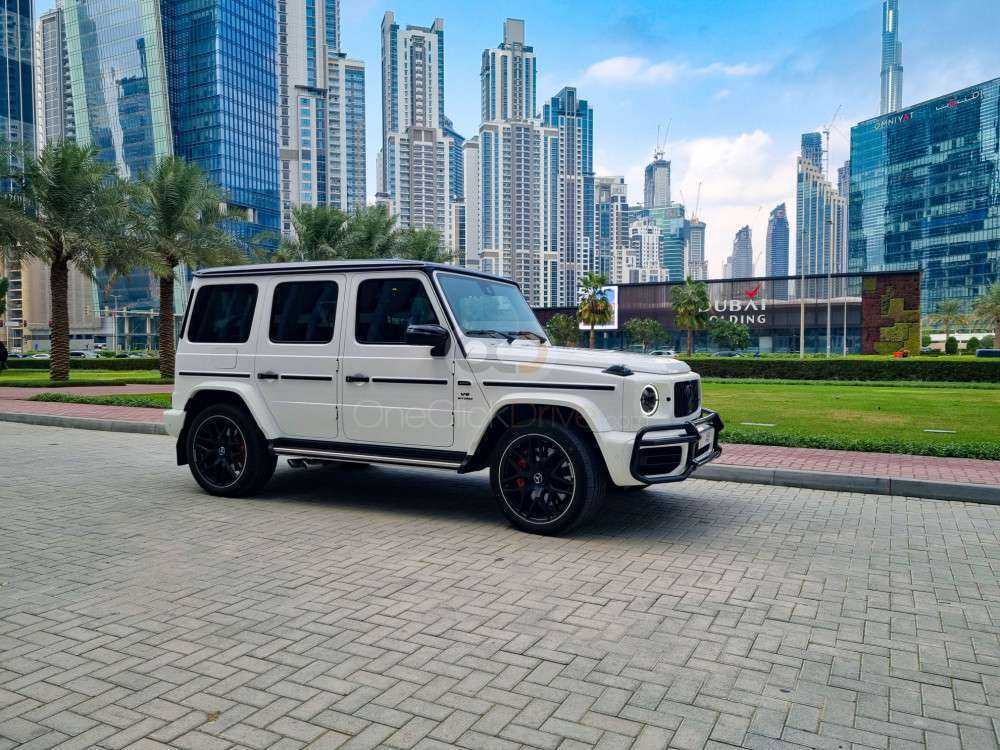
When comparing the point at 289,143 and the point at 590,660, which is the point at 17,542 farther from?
the point at 289,143

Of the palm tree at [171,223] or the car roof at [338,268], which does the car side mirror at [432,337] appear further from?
the palm tree at [171,223]

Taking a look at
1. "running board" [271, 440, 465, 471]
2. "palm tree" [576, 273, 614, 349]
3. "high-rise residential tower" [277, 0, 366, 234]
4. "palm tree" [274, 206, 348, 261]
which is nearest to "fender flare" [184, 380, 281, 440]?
"running board" [271, 440, 465, 471]

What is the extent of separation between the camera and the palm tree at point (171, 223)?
27.6m

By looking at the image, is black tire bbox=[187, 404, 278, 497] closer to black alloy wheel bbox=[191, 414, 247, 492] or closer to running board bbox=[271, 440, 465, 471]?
black alloy wheel bbox=[191, 414, 247, 492]

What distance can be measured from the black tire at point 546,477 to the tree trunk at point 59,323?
24769 millimetres

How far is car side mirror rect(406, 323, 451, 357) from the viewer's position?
19.3 ft

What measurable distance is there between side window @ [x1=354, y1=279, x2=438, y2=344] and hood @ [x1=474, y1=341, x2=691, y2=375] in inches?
28.5

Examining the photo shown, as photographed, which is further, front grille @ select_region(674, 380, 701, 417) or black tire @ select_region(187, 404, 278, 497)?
black tire @ select_region(187, 404, 278, 497)

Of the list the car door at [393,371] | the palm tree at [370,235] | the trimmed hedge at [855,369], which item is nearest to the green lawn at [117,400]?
the car door at [393,371]

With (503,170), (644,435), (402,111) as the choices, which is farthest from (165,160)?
(402,111)

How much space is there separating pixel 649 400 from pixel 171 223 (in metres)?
27.4

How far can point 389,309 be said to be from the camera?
21.1ft

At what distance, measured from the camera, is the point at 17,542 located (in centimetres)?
560

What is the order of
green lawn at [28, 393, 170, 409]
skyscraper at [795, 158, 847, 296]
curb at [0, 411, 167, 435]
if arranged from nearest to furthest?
curb at [0, 411, 167, 435] < green lawn at [28, 393, 170, 409] < skyscraper at [795, 158, 847, 296]
